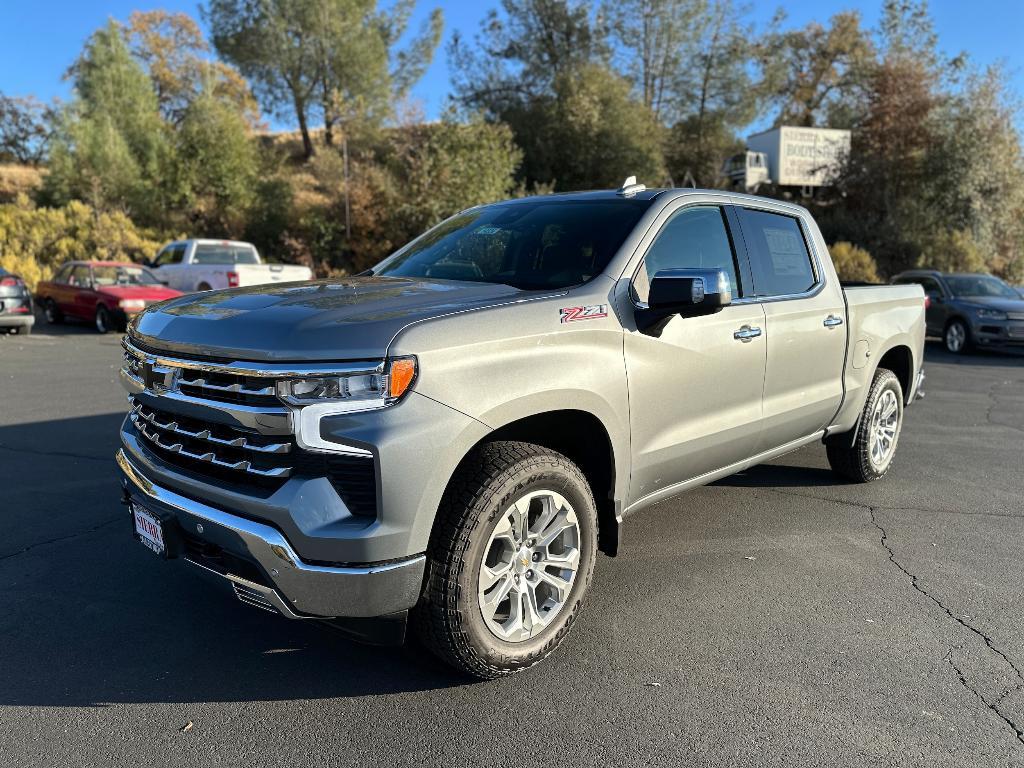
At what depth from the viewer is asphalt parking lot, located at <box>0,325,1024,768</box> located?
2668 millimetres

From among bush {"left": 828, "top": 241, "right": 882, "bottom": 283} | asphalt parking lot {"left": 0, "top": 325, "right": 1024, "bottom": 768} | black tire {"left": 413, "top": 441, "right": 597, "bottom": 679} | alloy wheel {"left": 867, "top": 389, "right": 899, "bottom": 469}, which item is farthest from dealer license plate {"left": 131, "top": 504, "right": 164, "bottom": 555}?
bush {"left": 828, "top": 241, "right": 882, "bottom": 283}

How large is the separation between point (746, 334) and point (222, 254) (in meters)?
16.3

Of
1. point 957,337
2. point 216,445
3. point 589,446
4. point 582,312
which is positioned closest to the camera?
point 216,445

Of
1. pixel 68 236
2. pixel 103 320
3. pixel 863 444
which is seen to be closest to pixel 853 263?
pixel 103 320

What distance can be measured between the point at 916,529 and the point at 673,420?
7.44 feet

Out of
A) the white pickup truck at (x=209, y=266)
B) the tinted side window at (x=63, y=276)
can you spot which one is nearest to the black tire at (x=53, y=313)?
the tinted side window at (x=63, y=276)

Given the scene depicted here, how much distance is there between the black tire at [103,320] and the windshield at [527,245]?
13.6 metres

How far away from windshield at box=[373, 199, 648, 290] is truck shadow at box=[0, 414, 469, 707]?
1.79 meters

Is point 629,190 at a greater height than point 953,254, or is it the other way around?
point 629,190

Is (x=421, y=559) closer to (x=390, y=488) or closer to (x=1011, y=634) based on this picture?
(x=390, y=488)

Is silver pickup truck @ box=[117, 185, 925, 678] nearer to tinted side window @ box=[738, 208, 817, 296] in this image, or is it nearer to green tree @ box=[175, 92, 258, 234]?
tinted side window @ box=[738, 208, 817, 296]

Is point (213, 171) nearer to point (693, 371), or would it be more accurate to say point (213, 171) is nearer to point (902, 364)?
point (902, 364)

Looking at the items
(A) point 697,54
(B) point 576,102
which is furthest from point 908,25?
(B) point 576,102

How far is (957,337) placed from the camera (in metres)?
14.8
